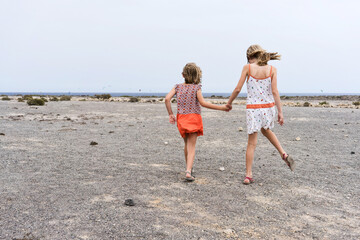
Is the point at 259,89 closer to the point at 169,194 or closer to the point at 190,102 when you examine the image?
the point at 190,102

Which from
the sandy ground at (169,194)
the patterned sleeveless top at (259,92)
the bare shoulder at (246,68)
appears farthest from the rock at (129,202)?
the bare shoulder at (246,68)

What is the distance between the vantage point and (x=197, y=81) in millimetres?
5238

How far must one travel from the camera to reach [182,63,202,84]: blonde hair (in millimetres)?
5180

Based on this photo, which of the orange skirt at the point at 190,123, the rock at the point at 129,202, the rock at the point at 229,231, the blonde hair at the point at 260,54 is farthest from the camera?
the orange skirt at the point at 190,123

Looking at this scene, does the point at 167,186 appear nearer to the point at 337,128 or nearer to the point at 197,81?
the point at 197,81

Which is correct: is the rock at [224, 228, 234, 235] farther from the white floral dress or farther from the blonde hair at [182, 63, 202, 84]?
the blonde hair at [182, 63, 202, 84]

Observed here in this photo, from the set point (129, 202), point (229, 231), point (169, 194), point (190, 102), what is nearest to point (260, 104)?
point (190, 102)

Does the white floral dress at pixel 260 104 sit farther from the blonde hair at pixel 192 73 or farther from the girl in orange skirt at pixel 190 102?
the blonde hair at pixel 192 73

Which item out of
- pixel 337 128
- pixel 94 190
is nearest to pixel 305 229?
pixel 94 190

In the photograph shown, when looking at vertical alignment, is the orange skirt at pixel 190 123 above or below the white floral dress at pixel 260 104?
below

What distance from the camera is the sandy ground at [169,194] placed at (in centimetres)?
323

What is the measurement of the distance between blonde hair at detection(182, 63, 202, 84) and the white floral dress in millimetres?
838

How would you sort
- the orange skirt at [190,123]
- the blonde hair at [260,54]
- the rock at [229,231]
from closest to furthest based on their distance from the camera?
the rock at [229,231], the blonde hair at [260,54], the orange skirt at [190,123]

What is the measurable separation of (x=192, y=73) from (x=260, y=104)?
1.21 meters
